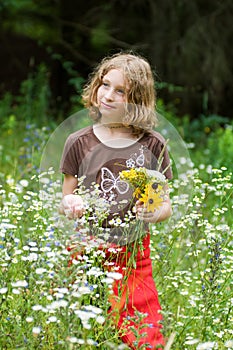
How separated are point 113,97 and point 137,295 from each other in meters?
0.79

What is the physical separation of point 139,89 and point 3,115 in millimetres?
4441

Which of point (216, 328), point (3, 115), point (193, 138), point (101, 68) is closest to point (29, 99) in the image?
point (3, 115)

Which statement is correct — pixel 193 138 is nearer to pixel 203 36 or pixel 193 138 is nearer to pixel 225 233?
pixel 203 36

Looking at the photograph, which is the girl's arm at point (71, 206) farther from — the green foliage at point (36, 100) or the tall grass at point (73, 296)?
the green foliage at point (36, 100)

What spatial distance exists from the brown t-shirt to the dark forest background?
5.18 meters

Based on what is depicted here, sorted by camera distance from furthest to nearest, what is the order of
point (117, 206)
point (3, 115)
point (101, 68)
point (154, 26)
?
1. point (154, 26)
2. point (3, 115)
3. point (101, 68)
4. point (117, 206)

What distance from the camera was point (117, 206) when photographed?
101 inches

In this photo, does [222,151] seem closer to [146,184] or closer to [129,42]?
[146,184]

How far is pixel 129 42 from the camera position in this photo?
872 centimetres

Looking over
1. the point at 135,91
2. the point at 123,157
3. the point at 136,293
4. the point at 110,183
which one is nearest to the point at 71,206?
the point at 110,183

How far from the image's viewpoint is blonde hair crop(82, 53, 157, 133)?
8.77ft

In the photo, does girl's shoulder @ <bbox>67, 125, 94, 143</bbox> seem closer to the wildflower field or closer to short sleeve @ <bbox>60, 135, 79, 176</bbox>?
short sleeve @ <bbox>60, 135, 79, 176</bbox>

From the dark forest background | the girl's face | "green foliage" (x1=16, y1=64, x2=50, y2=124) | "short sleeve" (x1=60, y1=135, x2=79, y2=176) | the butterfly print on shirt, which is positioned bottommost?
the butterfly print on shirt

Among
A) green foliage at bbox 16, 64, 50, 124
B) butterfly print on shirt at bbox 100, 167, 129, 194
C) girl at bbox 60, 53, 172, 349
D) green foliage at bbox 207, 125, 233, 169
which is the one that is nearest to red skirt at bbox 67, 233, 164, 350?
girl at bbox 60, 53, 172, 349
